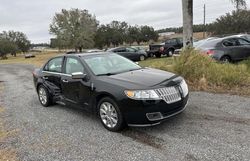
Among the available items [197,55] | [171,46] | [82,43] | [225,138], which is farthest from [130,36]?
[225,138]

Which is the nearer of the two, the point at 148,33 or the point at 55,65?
the point at 55,65

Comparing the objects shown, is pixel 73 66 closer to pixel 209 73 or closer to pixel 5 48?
pixel 209 73

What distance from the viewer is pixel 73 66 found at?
6336 millimetres

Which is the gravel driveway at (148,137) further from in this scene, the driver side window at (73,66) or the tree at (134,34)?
the tree at (134,34)

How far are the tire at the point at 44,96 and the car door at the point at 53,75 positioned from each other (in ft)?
0.70

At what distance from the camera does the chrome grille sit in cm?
475

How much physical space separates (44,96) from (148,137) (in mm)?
3968

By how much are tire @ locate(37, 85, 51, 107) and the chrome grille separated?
12.5 ft

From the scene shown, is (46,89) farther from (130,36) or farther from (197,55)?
(130,36)

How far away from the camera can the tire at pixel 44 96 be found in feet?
24.4

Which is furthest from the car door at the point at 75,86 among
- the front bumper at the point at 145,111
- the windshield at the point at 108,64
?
the front bumper at the point at 145,111

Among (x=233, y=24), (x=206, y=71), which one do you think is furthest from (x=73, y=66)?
(x=233, y=24)

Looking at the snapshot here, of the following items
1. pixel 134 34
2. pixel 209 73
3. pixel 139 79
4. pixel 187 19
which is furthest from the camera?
pixel 134 34

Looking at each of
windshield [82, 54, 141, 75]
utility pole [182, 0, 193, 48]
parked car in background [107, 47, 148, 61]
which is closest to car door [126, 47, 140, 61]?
parked car in background [107, 47, 148, 61]
